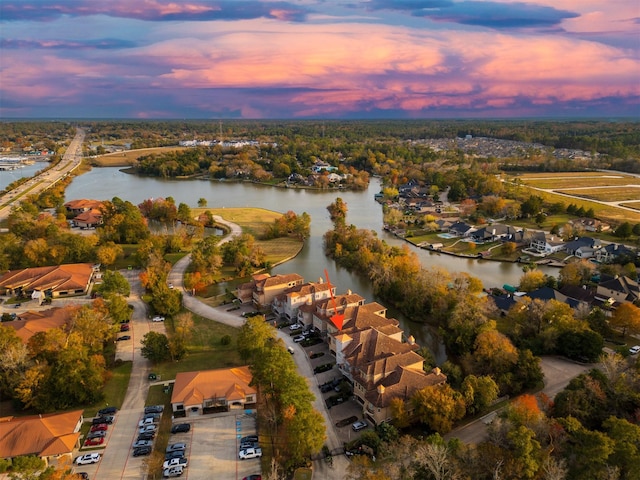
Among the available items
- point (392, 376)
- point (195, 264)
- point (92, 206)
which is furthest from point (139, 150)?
point (392, 376)

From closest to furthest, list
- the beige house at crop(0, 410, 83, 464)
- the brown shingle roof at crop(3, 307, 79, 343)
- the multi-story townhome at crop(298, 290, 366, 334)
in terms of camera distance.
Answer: the beige house at crop(0, 410, 83, 464) < the brown shingle roof at crop(3, 307, 79, 343) < the multi-story townhome at crop(298, 290, 366, 334)

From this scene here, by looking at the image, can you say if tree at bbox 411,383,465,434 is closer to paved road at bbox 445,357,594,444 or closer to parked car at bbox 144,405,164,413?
paved road at bbox 445,357,594,444

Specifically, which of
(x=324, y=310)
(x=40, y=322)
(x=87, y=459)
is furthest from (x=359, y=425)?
(x=40, y=322)

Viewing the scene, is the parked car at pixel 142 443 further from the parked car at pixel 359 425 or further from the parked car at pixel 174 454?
the parked car at pixel 359 425

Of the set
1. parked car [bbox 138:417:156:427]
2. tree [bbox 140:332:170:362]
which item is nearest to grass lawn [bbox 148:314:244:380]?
A: tree [bbox 140:332:170:362]

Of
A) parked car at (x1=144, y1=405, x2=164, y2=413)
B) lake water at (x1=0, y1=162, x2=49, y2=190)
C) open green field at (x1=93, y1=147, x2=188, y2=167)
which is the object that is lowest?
parked car at (x1=144, y1=405, x2=164, y2=413)

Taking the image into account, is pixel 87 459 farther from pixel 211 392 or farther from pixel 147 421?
pixel 211 392

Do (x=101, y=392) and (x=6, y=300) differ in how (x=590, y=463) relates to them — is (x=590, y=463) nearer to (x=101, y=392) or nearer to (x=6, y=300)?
(x=101, y=392)
